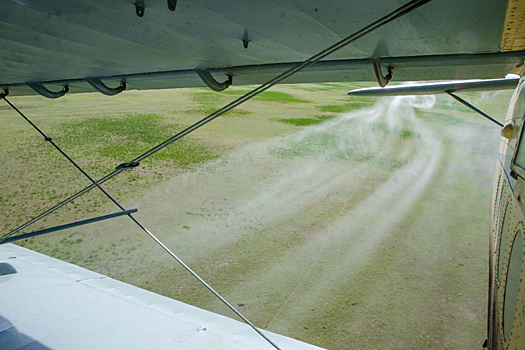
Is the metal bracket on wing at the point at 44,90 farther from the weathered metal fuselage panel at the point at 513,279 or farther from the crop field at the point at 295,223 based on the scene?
the weathered metal fuselage panel at the point at 513,279

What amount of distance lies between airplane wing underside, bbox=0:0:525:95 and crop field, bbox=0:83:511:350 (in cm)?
315

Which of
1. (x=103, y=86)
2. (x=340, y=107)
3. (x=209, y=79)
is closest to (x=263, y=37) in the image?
(x=209, y=79)

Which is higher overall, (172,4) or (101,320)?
(172,4)

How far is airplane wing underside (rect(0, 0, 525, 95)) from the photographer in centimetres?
123

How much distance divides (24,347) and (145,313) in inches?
34.3

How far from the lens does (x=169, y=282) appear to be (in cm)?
452

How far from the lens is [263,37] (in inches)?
63.5

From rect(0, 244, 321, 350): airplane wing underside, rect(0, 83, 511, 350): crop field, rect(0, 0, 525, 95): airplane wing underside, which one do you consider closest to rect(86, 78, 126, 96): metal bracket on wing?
rect(0, 0, 525, 95): airplane wing underside

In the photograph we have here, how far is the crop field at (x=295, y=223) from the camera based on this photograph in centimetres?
399

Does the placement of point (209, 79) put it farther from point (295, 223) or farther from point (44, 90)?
point (295, 223)

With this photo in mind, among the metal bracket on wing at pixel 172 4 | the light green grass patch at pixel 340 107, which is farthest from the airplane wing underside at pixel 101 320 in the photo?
the light green grass patch at pixel 340 107

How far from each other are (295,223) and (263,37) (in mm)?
5366

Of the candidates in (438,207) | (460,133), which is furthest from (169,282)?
(460,133)

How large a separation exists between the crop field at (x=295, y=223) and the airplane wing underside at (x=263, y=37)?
10.3 feet
